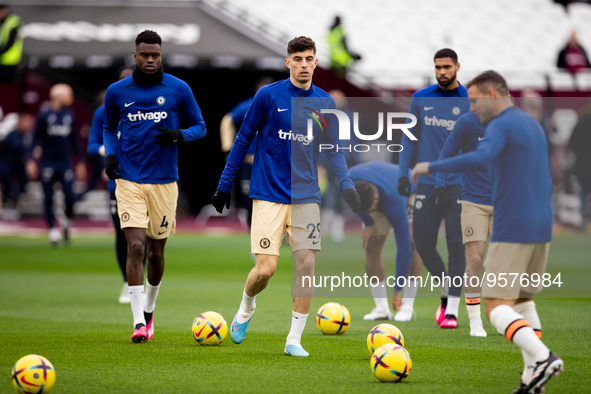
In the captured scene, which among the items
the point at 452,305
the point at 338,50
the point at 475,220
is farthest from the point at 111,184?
the point at 338,50

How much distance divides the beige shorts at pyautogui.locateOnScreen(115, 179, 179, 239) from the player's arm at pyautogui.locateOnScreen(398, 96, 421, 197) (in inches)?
84.2

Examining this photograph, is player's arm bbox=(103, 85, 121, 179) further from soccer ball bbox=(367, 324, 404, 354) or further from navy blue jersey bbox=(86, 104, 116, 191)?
soccer ball bbox=(367, 324, 404, 354)

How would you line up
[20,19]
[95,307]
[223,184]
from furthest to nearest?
[20,19], [95,307], [223,184]

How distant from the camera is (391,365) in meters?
5.11

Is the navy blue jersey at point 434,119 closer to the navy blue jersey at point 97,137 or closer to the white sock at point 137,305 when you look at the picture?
the white sock at point 137,305

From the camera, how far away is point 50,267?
43.4 feet

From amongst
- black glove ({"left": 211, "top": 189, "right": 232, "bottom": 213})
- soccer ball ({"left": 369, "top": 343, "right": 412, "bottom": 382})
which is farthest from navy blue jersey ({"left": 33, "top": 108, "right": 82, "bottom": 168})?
soccer ball ({"left": 369, "top": 343, "right": 412, "bottom": 382})

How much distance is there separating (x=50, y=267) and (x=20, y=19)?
13.6 metres

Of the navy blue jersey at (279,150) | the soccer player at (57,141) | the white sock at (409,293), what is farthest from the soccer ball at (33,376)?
the soccer player at (57,141)

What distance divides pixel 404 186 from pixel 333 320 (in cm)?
146

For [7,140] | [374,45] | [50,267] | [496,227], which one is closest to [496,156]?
[496,227]

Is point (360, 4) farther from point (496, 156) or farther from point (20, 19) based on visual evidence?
point (496, 156)

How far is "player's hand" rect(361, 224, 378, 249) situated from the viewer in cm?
802

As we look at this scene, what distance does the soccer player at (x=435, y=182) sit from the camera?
7527mm
